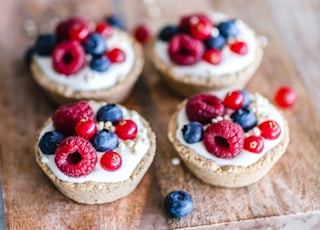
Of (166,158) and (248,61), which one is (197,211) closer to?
(166,158)

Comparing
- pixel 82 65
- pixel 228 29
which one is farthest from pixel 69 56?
pixel 228 29

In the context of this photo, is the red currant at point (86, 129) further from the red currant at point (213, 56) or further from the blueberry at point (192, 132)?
the red currant at point (213, 56)

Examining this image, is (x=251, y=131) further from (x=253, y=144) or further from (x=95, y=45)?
(x=95, y=45)

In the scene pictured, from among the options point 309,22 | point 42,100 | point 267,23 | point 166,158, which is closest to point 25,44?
point 42,100

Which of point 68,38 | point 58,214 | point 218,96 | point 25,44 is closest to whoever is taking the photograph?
point 58,214

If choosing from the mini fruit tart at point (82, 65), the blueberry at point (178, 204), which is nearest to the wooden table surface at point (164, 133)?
the blueberry at point (178, 204)

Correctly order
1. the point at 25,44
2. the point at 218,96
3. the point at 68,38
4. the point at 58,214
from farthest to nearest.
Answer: the point at 25,44 → the point at 68,38 → the point at 218,96 → the point at 58,214
